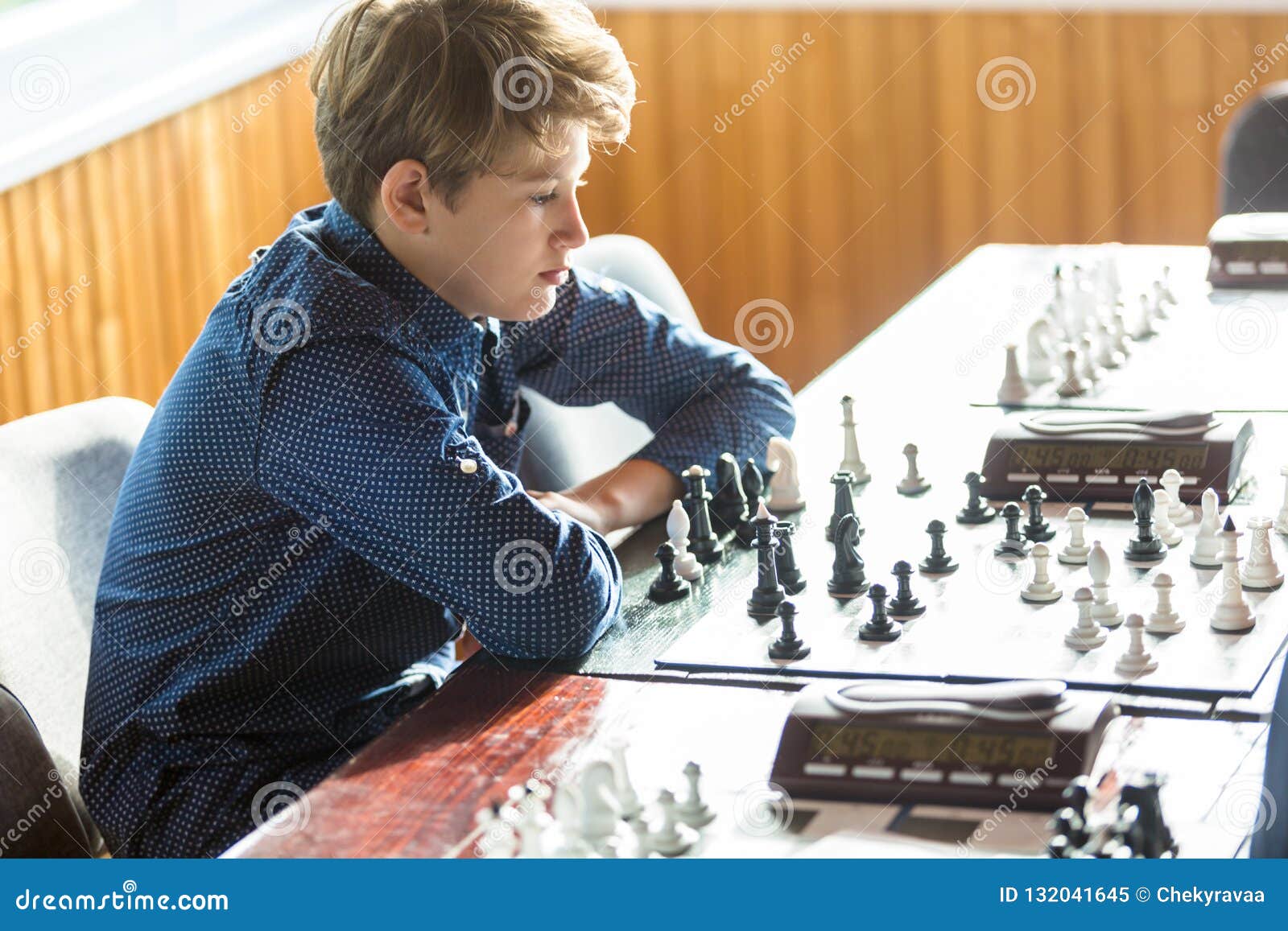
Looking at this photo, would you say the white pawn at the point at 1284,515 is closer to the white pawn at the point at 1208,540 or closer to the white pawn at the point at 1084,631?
the white pawn at the point at 1208,540

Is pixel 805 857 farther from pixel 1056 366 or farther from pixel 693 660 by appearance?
pixel 1056 366

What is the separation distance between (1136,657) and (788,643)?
11.8 inches

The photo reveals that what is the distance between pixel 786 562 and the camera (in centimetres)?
167

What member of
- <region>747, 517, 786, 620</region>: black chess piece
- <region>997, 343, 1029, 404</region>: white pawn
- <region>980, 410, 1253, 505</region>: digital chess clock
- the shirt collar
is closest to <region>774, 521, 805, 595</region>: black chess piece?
<region>747, 517, 786, 620</region>: black chess piece

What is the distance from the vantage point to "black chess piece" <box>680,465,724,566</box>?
5.95 feet

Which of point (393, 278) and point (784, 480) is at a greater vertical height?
point (393, 278)

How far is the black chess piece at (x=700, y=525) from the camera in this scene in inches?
71.4

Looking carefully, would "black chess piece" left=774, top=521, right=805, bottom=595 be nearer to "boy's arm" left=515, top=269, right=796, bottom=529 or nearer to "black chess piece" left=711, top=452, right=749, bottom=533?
"black chess piece" left=711, top=452, right=749, bottom=533

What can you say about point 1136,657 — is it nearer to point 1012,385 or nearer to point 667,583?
point 667,583

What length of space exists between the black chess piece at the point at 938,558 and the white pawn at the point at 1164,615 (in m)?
0.24

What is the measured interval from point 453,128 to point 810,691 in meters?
0.69

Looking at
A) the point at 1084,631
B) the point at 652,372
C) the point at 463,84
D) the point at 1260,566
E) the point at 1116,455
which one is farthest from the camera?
the point at 652,372

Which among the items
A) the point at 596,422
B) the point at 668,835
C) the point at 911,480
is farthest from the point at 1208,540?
the point at 596,422

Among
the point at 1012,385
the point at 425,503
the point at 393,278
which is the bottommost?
the point at 1012,385
